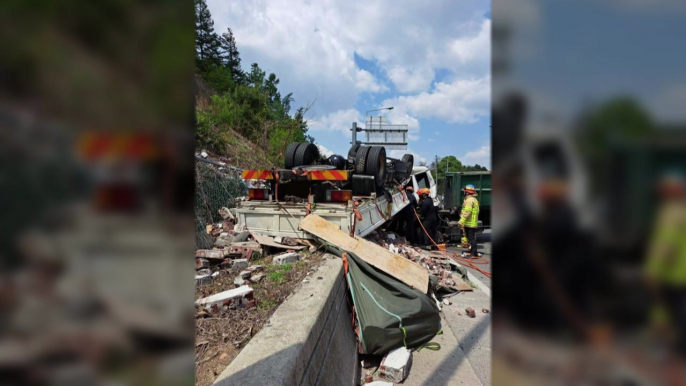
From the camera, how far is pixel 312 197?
5.63m

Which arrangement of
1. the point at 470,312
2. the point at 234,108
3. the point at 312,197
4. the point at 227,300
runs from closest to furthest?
the point at 227,300
the point at 470,312
the point at 312,197
the point at 234,108

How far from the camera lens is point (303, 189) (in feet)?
20.1

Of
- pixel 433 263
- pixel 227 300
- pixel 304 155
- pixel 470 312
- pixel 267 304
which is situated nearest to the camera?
pixel 227 300

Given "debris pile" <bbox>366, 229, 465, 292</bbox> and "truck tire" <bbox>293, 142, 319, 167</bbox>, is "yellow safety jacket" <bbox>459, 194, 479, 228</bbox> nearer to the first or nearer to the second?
"debris pile" <bbox>366, 229, 465, 292</bbox>

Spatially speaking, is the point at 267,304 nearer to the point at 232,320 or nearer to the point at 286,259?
the point at 232,320

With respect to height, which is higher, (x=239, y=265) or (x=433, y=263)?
(x=239, y=265)

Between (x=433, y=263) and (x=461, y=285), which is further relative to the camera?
(x=433, y=263)

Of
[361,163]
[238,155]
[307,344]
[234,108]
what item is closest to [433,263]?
[361,163]

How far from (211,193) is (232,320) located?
15.8 feet

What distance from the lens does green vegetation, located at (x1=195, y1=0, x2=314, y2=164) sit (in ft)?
45.7

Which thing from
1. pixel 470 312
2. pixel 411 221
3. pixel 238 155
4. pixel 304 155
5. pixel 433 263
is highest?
pixel 238 155

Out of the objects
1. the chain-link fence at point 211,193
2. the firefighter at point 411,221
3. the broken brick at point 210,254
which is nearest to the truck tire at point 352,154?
the firefighter at point 411,221
